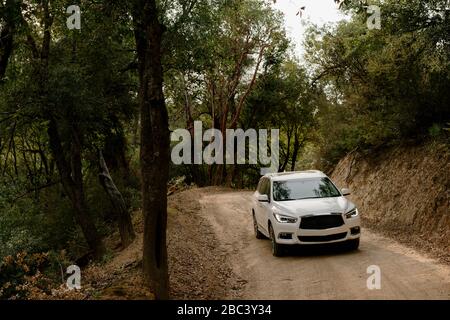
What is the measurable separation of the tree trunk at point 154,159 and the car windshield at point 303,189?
4.37 meters

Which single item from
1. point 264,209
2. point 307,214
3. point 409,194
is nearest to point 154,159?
point 307,214

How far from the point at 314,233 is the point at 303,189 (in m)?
1.74

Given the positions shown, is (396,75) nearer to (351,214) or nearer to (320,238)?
(351,214)

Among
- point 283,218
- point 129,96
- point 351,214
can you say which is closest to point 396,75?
point 351,214

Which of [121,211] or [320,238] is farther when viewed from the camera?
[121,211]

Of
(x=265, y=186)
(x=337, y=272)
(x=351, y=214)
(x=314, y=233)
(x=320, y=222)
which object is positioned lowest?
(x=337, y=272)

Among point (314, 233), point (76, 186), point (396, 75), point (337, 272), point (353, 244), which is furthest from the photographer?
point (76, 186)

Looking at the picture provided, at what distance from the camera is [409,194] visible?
14938 mm

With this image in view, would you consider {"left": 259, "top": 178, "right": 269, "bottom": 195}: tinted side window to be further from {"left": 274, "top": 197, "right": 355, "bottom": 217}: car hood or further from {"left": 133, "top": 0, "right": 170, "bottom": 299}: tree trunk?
{"left": 133, "top": 0, "right": 170, "bottom": 299}: tree trunk

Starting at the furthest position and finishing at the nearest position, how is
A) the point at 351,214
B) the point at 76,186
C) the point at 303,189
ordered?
the point at 76,186
the point at 303,189
the point at 351,214

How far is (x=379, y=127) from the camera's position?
57.3 ft

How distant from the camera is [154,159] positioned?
28.2 feet

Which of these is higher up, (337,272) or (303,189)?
(303,189)

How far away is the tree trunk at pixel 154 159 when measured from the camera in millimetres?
8453
